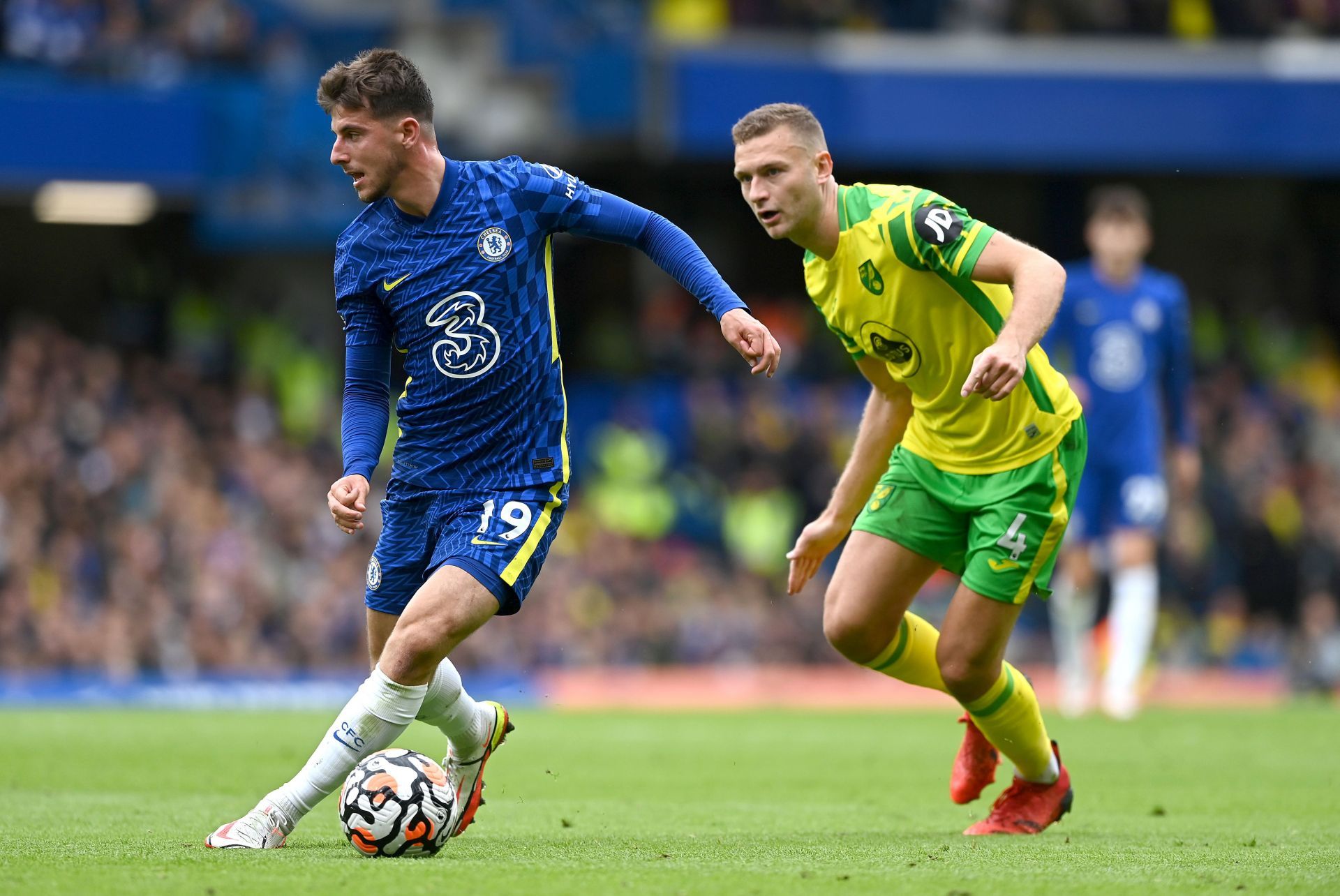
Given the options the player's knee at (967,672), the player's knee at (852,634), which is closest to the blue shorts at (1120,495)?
the player's knee at (852,634)

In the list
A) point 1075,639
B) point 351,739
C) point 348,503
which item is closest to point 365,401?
point 348,503

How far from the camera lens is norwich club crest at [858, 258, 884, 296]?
6461 mm

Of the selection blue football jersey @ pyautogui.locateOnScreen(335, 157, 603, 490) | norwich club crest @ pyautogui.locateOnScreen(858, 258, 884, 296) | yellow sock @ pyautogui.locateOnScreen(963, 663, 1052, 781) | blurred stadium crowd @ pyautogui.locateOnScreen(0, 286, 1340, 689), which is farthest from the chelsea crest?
blurred stadium crowd @ pyautogui.locateOnScreen(0, 286, 1340, 689)

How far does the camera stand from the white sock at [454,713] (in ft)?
20.5

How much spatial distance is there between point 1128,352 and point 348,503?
23.6 ft

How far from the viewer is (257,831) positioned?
5711 mm

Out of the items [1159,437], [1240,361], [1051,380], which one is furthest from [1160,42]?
[1051,380]

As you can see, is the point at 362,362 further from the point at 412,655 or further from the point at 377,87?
the point at 412,655

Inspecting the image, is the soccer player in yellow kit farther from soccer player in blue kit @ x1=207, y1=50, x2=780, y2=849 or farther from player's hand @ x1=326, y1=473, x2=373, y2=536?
player's hand @ x1=326, y1=473, x2=373, y2=536

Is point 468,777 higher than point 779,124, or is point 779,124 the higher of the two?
point 779,124

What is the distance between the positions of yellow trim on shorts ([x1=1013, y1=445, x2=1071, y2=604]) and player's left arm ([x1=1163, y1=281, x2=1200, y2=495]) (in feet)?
16.6

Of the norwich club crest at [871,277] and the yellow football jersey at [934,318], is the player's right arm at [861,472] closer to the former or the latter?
the yellow football jersey at [934,318]

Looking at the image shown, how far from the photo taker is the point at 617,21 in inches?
875

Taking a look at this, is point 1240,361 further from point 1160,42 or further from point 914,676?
point 914,676
